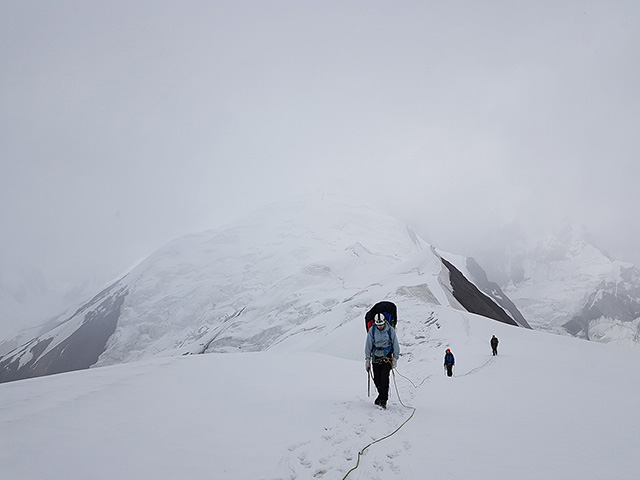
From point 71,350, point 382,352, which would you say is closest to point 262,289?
point 71,350

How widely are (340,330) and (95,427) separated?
28.9 m

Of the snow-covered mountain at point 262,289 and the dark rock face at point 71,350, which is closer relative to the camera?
the snow-covered mountain at point 262,289

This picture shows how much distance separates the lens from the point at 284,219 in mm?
154250

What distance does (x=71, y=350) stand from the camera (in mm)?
103062

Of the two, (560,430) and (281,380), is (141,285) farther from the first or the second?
(560,430)

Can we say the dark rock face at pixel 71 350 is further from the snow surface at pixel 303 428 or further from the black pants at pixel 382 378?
the black pants at pixel 382 378

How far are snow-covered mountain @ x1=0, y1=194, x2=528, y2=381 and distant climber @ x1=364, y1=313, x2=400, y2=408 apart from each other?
2511 cm

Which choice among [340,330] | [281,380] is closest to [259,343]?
[340,330]

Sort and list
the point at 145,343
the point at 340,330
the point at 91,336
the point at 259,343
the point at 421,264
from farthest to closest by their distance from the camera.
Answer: the point at 91,336
the point at 145,343
the point at 421,264
the point at 259,343
the point at 340,330

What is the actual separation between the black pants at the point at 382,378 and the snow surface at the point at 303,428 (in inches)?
18.0

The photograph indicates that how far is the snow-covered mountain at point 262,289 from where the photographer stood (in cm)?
5069

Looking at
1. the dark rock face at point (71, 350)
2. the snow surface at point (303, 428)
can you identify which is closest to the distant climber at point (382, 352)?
the snow surface at point (303, 428)

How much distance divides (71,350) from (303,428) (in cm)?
13086

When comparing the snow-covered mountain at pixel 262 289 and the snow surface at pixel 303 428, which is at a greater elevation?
the snow surface at pixel 303 428
